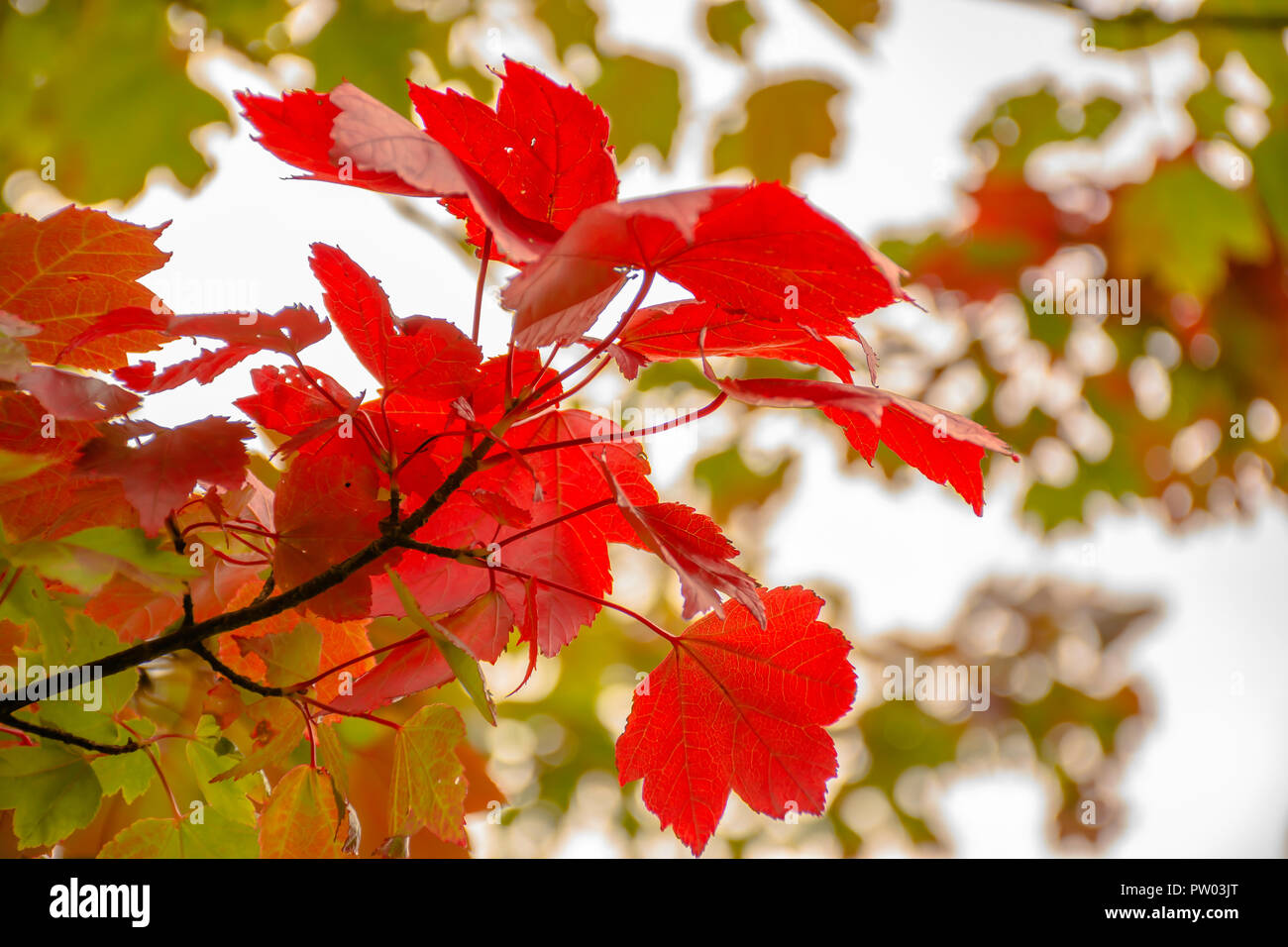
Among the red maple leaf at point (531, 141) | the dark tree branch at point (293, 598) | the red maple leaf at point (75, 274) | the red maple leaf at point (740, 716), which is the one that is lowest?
the red maple leaf at point (740, 716)

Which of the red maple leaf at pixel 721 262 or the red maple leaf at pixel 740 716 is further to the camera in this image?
the red maple leaf at pixel 740 716

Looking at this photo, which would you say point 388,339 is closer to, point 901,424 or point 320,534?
point 320,534

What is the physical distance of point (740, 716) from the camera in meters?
0.42

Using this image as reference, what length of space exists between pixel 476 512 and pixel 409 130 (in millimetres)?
160

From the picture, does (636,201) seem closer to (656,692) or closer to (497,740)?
(656,692)

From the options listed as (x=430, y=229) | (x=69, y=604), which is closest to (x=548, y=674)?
(x=430, y=229)

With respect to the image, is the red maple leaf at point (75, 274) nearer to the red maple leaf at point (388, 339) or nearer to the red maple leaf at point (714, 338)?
the red maple leaf at point (388, 339)

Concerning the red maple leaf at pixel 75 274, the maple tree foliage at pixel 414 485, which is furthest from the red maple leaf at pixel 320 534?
the red maple leaf at pixel 75 274

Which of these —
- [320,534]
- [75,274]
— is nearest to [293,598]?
[320,534]

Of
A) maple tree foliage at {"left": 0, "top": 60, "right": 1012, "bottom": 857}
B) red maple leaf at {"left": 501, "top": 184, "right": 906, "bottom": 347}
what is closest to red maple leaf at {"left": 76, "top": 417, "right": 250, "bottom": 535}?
maple tree foliage at {"left": 0, "top": 60, "right": 1012, "bottom": 857}

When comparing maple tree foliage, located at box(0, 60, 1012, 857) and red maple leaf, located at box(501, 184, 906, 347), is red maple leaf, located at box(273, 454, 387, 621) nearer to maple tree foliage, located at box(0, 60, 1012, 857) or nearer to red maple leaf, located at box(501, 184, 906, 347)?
maple tree foliage, located at box(0, 60, 1012, 857)

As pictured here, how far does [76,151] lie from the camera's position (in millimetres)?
1444

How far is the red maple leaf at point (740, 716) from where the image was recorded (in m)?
0.40

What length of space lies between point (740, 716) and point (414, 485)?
6.6 inches
